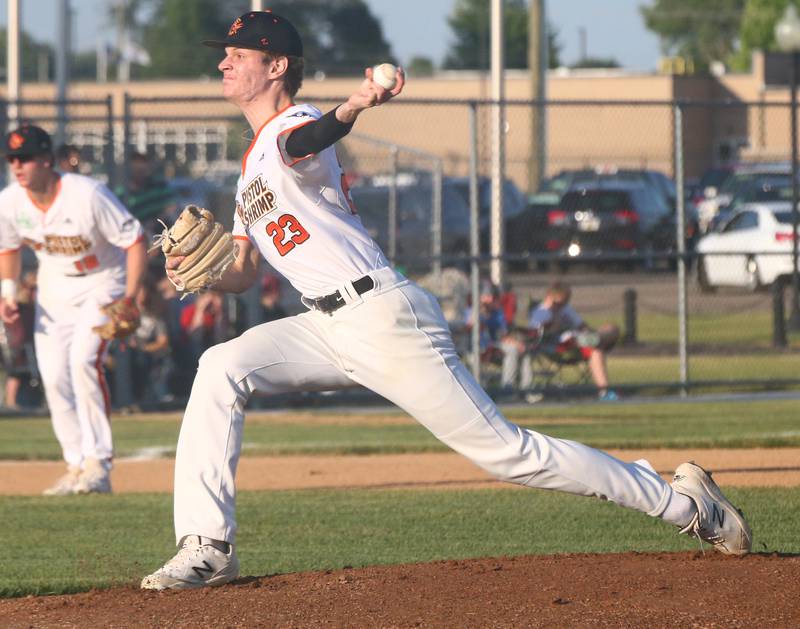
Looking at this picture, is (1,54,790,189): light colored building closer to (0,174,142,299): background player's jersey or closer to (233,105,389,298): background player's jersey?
(0,174,142,299): background player's jersey

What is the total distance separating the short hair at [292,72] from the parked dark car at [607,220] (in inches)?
526

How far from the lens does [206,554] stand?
5.12 meters

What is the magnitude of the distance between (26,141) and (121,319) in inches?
47.7

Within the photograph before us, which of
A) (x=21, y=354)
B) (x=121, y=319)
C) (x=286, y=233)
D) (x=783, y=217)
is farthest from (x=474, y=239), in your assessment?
(x=783, y=217)

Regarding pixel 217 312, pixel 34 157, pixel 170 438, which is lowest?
pixel 170 438

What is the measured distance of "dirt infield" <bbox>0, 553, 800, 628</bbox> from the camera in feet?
15.5

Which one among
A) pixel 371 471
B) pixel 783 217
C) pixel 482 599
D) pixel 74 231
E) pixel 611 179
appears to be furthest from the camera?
pixel 611 179

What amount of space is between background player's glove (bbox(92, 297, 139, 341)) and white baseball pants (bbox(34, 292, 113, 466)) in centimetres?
10

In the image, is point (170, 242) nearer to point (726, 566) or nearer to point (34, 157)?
point (726, 566)

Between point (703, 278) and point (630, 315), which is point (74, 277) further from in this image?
point (703, 278)

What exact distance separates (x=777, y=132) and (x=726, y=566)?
133 feet

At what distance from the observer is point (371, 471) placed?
962 cm

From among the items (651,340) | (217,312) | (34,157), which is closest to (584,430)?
(217,312)

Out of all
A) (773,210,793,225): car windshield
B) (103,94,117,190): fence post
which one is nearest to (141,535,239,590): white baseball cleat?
(103,94,117,190): fence post
